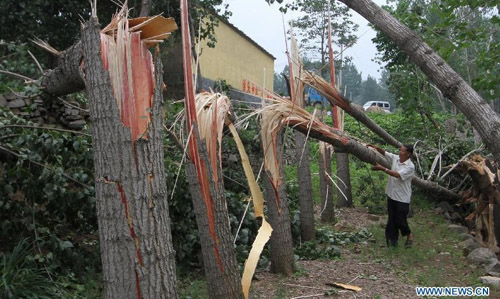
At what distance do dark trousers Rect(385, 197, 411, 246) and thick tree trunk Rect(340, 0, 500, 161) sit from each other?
3.44 meters

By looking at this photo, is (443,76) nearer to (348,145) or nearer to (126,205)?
(348,145)

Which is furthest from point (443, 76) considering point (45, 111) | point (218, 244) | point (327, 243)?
point (45, 111)

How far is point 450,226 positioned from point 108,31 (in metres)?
7.51

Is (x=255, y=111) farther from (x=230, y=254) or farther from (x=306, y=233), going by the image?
(x=306, y=233)

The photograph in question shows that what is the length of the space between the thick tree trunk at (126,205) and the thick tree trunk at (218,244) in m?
1.02

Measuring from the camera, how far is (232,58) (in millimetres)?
16500

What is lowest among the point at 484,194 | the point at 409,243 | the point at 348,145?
the point at 409,243

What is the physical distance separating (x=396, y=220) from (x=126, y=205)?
18.8 ft

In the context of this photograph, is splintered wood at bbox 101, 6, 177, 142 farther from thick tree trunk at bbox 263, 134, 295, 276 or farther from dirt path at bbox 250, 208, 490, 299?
thick tree trunk at bbox 263, 134, 295, 276

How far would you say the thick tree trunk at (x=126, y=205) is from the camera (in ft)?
7.61

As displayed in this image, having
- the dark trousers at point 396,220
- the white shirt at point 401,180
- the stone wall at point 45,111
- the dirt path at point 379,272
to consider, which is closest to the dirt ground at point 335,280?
the dirt path at point 379,272

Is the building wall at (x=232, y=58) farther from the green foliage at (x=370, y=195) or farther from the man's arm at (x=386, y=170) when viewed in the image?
the man's arm at (x=386, y=170)

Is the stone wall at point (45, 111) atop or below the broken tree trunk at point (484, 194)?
atop

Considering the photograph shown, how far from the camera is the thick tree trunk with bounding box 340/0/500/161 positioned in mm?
3904
